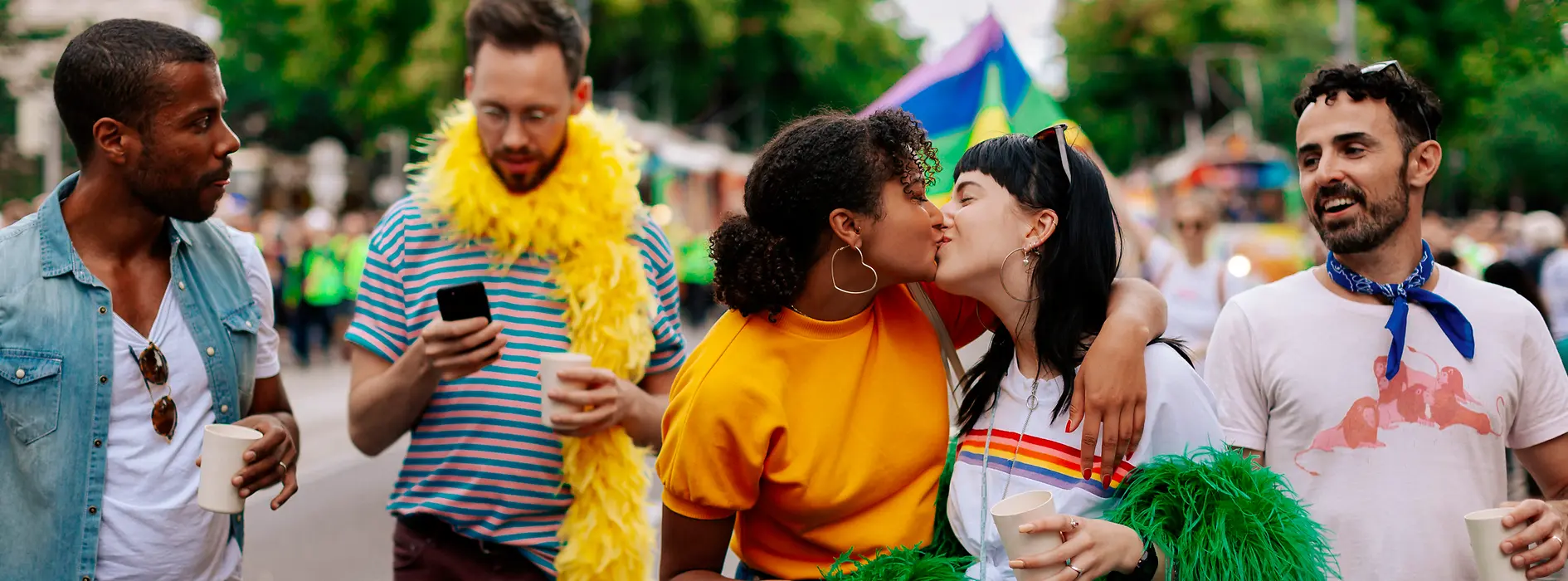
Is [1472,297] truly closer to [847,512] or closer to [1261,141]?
[847,512]

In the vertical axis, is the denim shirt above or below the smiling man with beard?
below

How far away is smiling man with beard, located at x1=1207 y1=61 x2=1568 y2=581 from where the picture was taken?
266cm

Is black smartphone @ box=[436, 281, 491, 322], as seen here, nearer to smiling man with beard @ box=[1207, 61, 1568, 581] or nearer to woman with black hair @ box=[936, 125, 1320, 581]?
woman with black hair @ box=[936, 125, 1320, 581]

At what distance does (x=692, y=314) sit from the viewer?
24.2m

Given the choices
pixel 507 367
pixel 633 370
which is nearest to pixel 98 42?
pixel 507 367

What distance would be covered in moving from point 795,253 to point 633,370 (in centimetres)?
94

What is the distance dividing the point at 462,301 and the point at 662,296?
720 mm

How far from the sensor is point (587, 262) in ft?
10.6

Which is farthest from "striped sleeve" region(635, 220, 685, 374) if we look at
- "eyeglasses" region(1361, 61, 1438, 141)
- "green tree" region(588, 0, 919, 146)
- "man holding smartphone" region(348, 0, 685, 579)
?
"green tree" region(588, 0, 919, 146)

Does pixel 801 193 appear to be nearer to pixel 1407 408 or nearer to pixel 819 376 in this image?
pixel 819 376

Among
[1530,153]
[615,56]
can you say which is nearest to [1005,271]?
[615,56]

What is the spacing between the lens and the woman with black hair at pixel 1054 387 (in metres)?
2.20

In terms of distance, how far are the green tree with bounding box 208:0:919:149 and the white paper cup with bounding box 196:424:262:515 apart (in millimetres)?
18272

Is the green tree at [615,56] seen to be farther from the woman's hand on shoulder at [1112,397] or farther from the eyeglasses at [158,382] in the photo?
the woman's hand on shoulder at [1112,397]
